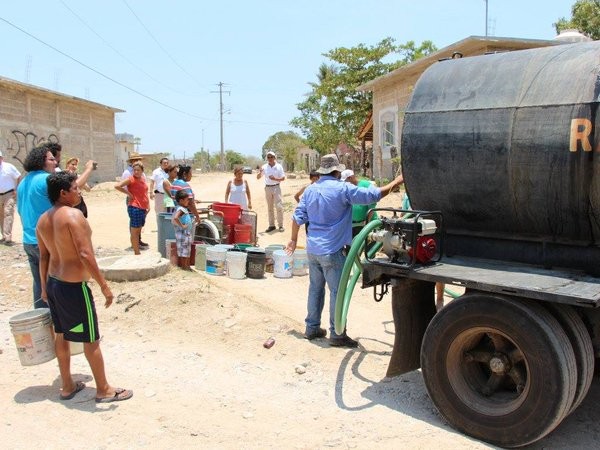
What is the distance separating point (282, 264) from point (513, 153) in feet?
17.0

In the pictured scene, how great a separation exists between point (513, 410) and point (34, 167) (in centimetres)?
437

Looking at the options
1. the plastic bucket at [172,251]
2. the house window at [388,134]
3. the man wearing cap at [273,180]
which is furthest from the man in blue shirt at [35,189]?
the house window at [388,134]

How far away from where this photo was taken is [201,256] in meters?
8.53

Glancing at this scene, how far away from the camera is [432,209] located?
4.32 m

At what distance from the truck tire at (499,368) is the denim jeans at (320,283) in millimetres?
1749

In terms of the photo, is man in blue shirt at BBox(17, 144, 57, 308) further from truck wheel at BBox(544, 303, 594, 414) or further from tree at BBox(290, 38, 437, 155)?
tree at BBox(290, 38, 437, 155)

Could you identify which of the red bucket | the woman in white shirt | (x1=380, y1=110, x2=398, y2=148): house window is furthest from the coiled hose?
(x1=380, y1=110, x2=398, y2=148): house window

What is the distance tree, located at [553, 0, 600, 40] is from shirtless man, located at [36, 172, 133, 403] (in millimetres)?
18142

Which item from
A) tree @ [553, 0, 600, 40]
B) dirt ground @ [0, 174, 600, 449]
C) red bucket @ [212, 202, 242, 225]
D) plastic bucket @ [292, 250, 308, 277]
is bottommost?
dirt ground @ [0, 174, 600, 449]

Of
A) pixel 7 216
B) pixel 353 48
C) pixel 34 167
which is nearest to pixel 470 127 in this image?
pixel 34 167

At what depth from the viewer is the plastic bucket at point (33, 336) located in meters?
4.32

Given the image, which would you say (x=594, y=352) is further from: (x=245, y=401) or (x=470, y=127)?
(x=245, y=401)

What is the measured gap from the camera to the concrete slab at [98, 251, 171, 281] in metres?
7.03

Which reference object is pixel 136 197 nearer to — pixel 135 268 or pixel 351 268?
pixel 135 268
